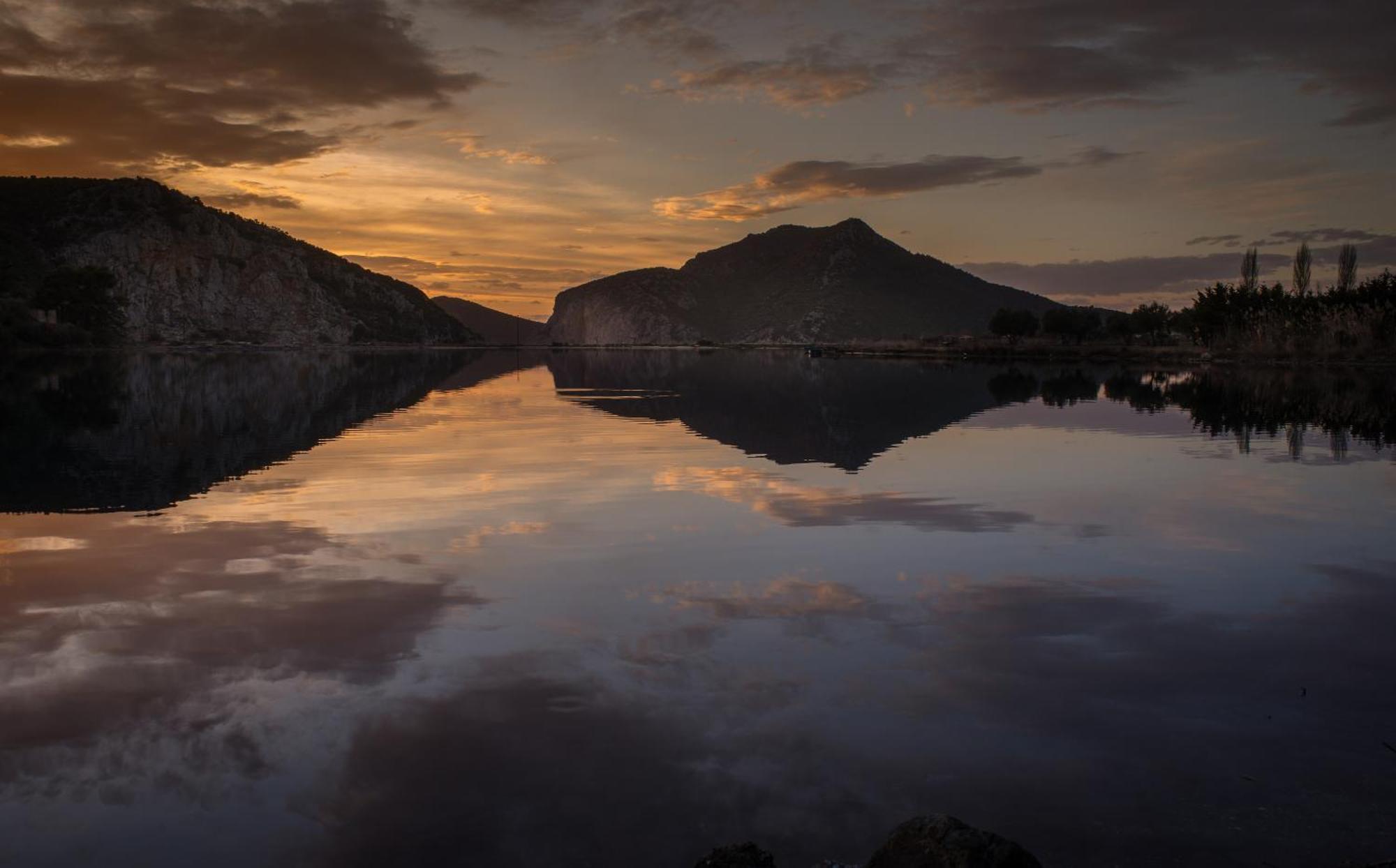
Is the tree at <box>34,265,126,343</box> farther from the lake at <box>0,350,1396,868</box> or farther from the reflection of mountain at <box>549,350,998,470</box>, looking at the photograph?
the lake at <box>0,350,1396,868</box>

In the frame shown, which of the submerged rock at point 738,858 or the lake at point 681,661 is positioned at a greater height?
the submerged rock at point 738,858

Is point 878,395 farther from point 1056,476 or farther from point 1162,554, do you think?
point 1162,554

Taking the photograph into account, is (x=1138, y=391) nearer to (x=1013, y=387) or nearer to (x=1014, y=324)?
(x=1013, y=387)

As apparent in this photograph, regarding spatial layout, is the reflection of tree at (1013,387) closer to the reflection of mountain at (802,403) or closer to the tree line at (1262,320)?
the reflection of mountain at (802,403)

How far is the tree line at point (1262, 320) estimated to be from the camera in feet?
304

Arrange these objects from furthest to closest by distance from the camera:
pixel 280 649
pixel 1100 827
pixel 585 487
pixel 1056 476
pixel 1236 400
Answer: pixel 1236 400, pixel 1056 476, pixel 585 487, pixel 280 649, pixel 1100 827

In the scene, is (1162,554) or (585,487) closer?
(1162,554)

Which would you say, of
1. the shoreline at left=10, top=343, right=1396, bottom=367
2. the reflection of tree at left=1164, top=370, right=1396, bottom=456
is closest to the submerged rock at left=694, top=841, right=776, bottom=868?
the reflection of tree at left=1164, top=370, right=1396, bottom=456

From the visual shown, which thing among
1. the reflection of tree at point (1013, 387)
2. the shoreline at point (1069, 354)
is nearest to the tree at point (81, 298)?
the shoreline at point (1069, 354)

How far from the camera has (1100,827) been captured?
7273 millimetres

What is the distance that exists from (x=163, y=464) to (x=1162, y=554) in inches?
972

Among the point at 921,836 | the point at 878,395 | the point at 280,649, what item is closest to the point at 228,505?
the point at 280,649

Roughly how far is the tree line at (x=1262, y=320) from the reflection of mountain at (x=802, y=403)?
33538 mm

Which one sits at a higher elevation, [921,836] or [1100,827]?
[921,836]
